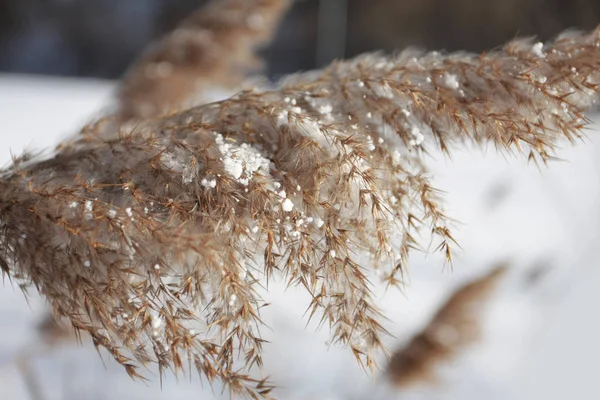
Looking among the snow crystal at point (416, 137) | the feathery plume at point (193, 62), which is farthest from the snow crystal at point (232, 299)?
the feathery plume at point (193, 62)

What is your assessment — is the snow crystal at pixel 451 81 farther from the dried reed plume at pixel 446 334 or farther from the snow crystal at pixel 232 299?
the dried reed plume at pixel 446 334

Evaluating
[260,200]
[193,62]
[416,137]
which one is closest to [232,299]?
[260,200]

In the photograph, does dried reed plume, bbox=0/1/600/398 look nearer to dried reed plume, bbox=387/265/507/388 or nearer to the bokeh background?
dried reed plume, bbox=387/265/507/388

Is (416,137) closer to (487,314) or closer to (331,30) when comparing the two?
(487,314)

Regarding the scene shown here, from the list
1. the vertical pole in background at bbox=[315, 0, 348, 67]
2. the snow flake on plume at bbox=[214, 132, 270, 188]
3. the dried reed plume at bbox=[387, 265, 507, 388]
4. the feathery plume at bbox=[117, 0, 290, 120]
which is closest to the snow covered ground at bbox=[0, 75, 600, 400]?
the dried reed plume at bbox=[387, 265, 507, 388]

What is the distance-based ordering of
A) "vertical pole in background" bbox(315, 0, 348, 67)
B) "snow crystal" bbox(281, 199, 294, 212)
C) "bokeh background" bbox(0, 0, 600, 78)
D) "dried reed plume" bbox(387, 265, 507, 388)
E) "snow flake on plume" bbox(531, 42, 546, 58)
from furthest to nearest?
1. "vertical pole in background" bbox(315, 0, 348, 67)
2. "bokeh background" bbox(0, 0, 600, 78)
3. "dried reed plume" bbox(387, 265, 507, 388)
4. "snow flake on plume" bbox(531, 42, 546, 58)
5. "snow crystal" bbox(281, 199, 294, 212)

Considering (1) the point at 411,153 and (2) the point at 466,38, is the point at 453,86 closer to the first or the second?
(1) the point at 411,153

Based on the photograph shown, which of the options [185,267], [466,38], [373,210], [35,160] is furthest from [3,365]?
[466,38]
